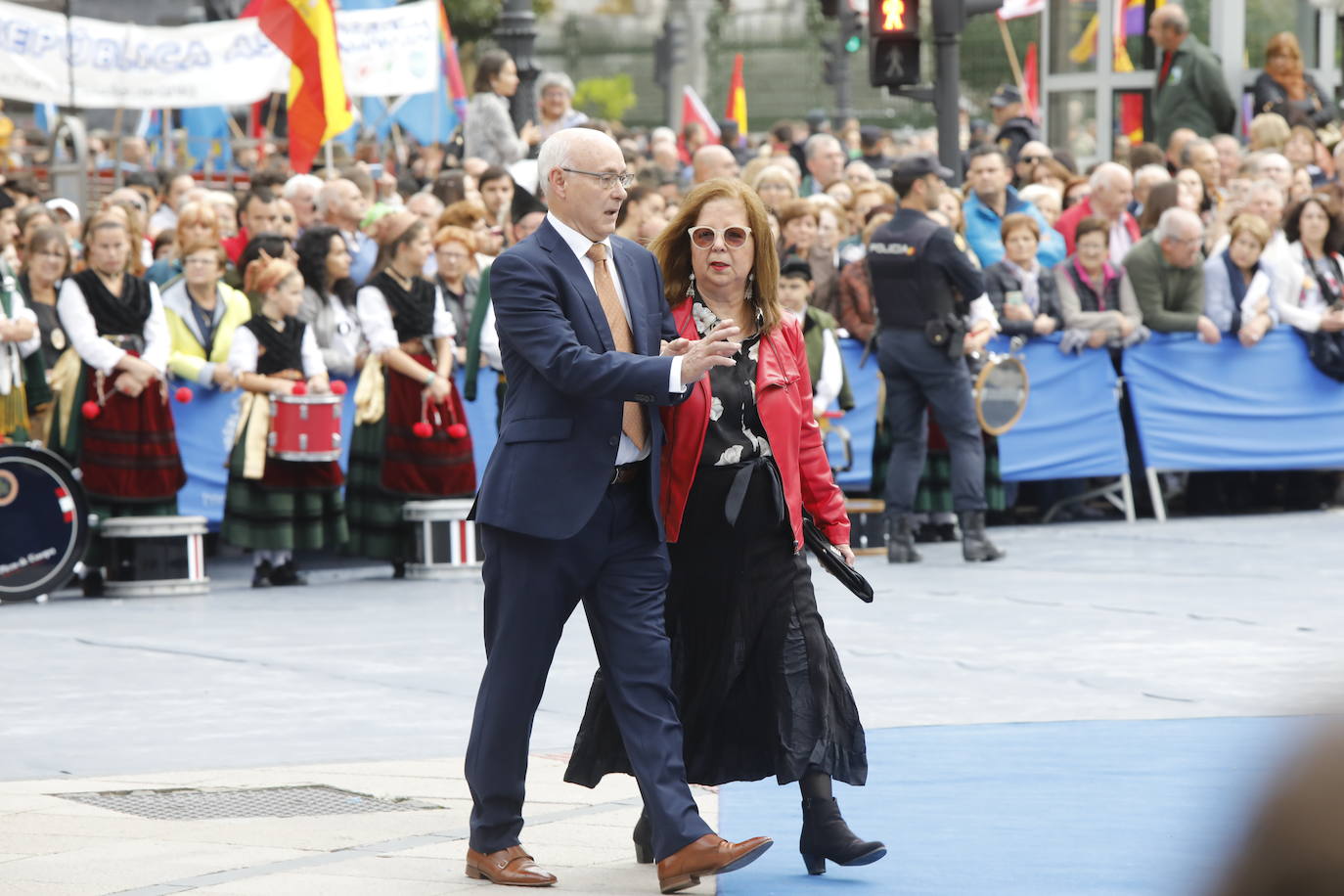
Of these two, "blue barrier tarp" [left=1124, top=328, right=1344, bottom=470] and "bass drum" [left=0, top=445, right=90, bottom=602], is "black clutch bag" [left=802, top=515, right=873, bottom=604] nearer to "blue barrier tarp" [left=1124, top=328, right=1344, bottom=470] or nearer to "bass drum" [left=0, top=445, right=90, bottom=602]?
"bass drum" [left=0, top=445, right=90, bottom=602]

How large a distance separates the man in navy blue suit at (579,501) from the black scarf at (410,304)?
6.97 metres

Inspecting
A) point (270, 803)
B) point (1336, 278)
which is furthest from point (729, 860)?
point (1336, 278)

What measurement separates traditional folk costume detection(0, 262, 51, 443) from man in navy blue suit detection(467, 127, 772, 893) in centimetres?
651

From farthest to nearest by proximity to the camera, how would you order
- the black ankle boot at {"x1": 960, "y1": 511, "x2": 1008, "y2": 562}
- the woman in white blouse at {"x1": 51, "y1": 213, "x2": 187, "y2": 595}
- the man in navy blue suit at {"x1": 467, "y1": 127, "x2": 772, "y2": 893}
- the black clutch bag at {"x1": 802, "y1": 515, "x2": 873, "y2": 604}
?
1. the black ankle boot at {"x1": 960, "y1": 511, "x2": 1008, "y2": 562}
2. the woman in white blouse at {"x1": 51, "y1": 213, "x2": 187, "y2": 595}
3. the black clutch bag at {"x1": 802, "y1": 515, "x2": 873, "y2": 604}
4. the man in navy blue suit at {"x1": 467, "y1": 127, "x2": 772, "y2": 893}

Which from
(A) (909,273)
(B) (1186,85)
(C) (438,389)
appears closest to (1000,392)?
(A) (909,273)

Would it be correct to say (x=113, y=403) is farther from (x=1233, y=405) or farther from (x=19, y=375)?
(x=1233, y=405)

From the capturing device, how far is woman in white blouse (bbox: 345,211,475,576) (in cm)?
1222

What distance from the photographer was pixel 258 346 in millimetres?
11914

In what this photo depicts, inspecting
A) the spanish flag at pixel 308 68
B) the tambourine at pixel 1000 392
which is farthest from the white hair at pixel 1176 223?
the spanish flag at pixel 308 68

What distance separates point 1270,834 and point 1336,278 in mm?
15170

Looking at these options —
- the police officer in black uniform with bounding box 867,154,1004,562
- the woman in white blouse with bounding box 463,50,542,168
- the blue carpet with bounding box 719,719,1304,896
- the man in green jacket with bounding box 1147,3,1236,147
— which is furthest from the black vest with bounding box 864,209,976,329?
the man in green jacket with bounding box 1147,3,1236,147

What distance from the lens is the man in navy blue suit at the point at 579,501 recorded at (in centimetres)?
506

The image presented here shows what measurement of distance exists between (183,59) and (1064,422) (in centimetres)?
710

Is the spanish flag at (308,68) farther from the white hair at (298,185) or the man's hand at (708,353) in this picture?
the man's hand at (708,353)
